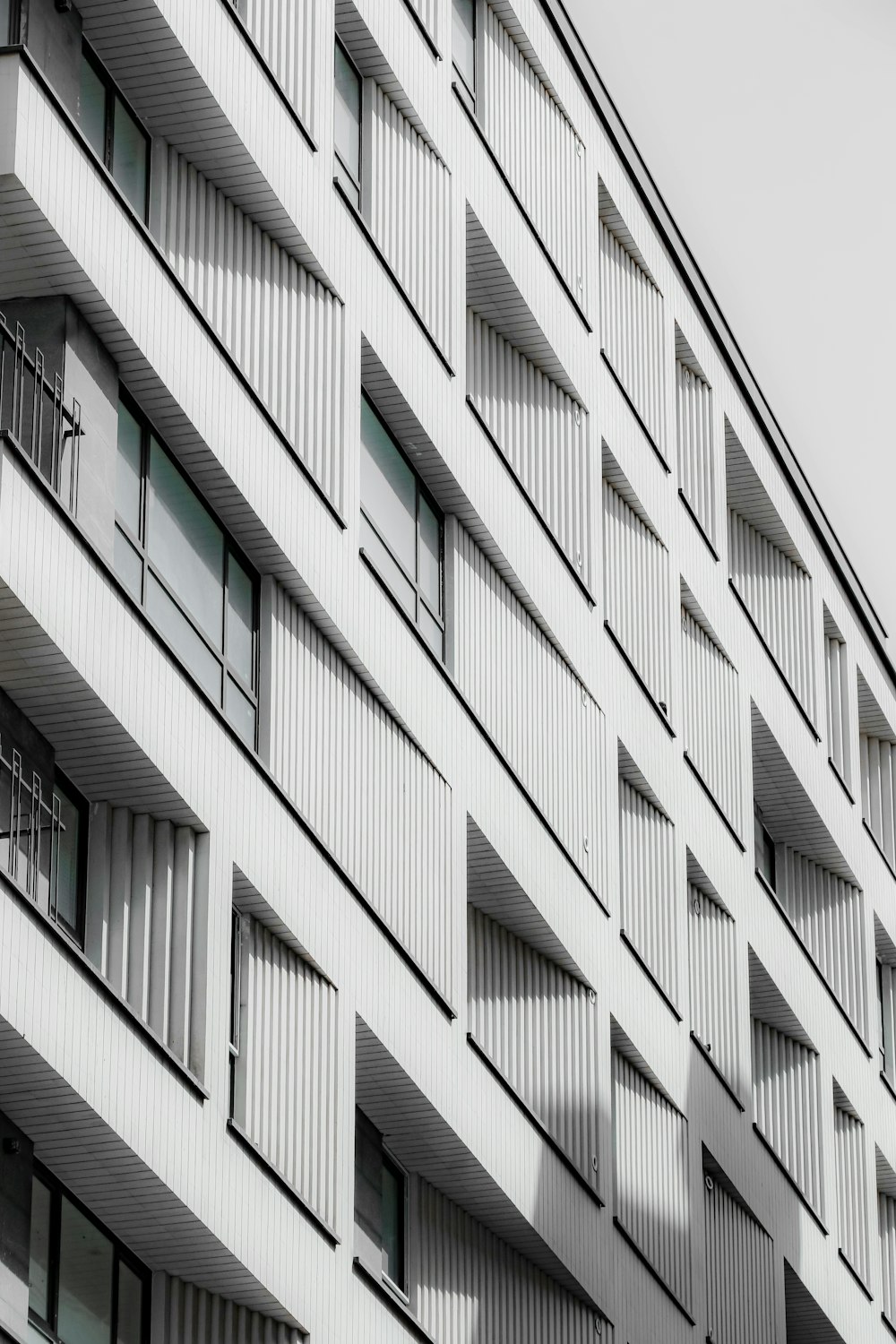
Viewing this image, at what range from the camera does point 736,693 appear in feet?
129

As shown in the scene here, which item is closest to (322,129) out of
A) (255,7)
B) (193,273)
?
(255,7)

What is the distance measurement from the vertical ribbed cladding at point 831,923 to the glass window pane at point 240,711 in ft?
65.7

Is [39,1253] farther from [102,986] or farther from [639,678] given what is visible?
[639,678]

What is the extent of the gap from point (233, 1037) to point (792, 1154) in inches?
712

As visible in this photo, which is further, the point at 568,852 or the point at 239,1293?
the point at 568,852

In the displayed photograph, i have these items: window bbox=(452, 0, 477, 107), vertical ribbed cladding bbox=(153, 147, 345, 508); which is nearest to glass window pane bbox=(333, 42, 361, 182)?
vertical ribbed cladding bbox=(153, 147, 345, 508)

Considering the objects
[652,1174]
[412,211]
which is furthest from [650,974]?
[412,211]

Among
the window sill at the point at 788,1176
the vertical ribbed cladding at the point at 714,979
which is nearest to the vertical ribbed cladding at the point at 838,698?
the vertical ribbed cladding at the point at 714,979

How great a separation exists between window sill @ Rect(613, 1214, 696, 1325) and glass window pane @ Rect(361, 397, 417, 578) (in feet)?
28.4

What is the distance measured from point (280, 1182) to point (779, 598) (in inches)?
877

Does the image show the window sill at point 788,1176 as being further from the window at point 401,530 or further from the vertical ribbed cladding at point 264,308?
the vertical ribbed cladding at point 264,308

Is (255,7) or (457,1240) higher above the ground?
(255,7)

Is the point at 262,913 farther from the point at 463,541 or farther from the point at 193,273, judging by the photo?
the point at 463,541

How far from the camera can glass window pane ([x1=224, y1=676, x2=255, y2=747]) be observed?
2373 cm
